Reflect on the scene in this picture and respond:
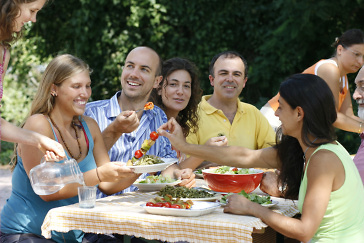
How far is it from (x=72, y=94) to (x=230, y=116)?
1.78 m

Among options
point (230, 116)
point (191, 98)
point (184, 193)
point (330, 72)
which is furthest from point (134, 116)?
point (330, 72)

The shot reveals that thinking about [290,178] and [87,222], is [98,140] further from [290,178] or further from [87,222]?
[290,178]

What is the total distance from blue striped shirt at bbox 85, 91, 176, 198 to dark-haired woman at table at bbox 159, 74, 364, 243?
4.09ft

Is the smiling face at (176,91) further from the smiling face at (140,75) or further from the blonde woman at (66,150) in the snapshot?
the blonde woman at (66,150)

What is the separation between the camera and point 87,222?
2.56 metres

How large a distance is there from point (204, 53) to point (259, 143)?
4659 mm

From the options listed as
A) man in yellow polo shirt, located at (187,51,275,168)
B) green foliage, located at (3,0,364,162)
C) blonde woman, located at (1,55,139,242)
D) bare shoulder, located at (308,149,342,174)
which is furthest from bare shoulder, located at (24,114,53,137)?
green foliage, located at (3,0,364,162)

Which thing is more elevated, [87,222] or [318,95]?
[318,95]

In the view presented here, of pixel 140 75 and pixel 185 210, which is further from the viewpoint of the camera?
pixel 140 75

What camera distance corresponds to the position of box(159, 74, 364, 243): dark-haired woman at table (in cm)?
236

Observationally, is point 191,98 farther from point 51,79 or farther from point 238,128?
point 51,79

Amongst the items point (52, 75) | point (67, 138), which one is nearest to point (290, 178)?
point (67, 138)

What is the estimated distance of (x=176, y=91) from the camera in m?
4.25

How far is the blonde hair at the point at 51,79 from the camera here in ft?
9.99
